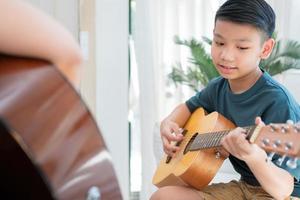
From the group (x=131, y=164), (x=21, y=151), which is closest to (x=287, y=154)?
(x=21, y=151)

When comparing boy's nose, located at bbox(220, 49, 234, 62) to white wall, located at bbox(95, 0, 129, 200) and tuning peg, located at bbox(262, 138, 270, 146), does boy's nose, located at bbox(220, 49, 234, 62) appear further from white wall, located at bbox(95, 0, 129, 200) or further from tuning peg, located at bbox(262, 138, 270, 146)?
white wall, located at bbox(95, 0, 129, 200)

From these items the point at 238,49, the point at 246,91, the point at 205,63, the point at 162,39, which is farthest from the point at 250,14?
the point at 162,39

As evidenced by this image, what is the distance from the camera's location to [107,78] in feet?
8.09

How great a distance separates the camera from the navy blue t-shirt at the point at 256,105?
1197 mm

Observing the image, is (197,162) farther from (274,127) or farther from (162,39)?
(162,39)

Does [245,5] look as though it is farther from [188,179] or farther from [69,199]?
[69,199]

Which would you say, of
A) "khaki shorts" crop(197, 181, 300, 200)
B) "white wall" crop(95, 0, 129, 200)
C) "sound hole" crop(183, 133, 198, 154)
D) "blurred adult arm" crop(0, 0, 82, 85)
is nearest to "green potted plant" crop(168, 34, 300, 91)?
"white wall" crop(95, 0, 129, 200)

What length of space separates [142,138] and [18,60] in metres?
2.09

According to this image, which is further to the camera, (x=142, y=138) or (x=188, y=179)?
(x=142, y=138)

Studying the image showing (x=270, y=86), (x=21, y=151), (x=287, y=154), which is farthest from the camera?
(x=270, y=86)

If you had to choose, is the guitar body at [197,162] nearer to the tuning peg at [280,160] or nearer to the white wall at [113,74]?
the tuning peg at [280,160]

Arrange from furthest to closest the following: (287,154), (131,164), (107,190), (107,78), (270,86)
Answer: (131,164), (107,78), (270,86), (287,154), (107,190)

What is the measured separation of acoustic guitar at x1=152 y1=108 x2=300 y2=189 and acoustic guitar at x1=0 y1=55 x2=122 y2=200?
0.58m

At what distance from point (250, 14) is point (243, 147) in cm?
41
